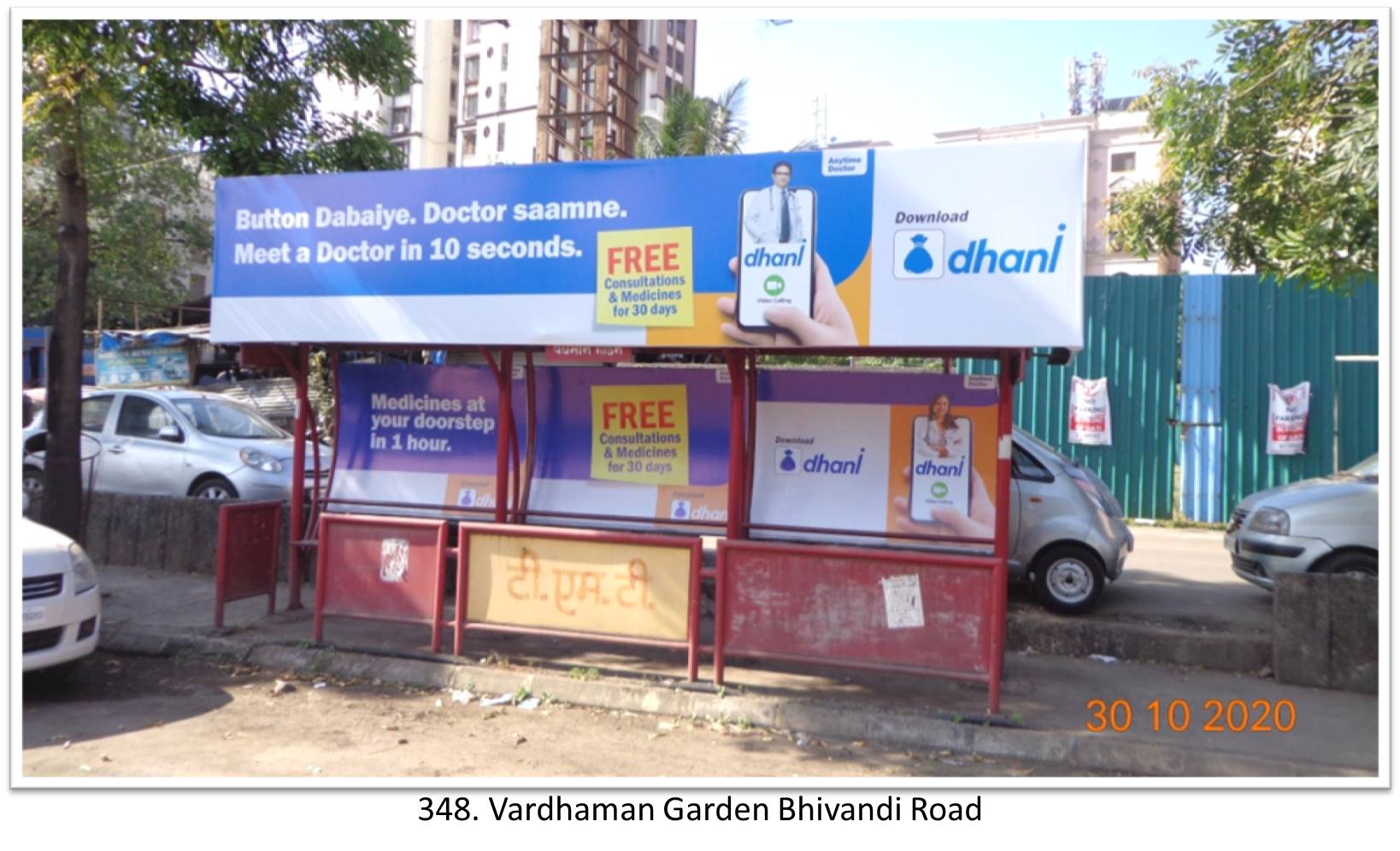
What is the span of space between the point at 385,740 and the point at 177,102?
6927 millimetres

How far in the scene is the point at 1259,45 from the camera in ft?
28.0

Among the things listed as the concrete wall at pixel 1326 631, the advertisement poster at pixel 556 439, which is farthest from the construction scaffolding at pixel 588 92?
the concrete wall at pixel 1326 631

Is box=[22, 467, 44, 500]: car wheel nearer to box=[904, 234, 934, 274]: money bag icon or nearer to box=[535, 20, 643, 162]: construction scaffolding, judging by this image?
box=[904, 234, 934, 274]: money bag icon

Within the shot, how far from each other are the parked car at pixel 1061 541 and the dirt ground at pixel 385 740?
10.5 feet

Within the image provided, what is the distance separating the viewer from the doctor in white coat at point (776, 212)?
249 inches

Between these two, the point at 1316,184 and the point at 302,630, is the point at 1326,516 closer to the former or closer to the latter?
the point at 1316,184

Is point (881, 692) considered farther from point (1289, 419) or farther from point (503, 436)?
point (1289, 419)

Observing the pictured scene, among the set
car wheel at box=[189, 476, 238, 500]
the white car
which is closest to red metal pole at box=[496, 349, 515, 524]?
the white car

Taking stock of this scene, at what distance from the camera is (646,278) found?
21.6ft

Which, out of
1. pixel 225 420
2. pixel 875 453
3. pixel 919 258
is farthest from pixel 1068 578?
pixel 225 420

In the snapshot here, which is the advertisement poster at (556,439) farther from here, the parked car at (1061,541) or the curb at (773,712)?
the parked car at (1061,541)

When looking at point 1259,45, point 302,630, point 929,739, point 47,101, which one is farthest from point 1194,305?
point 47,101

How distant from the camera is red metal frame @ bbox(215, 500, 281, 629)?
7.88 meters
